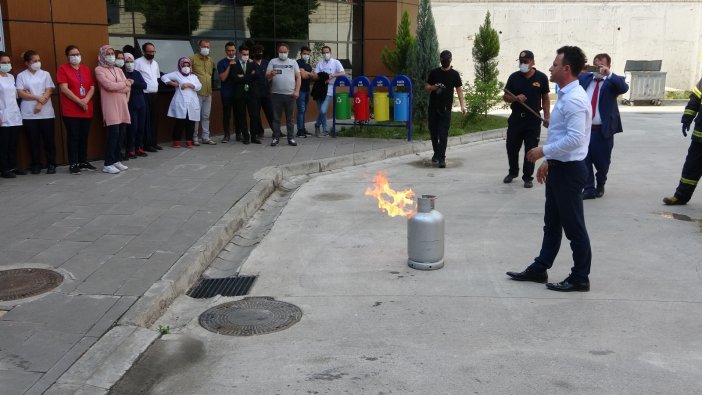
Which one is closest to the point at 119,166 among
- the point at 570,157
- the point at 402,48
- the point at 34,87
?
the point at 34,87

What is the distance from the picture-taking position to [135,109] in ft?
36.8

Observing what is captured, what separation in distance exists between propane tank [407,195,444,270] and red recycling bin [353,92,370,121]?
324 inches

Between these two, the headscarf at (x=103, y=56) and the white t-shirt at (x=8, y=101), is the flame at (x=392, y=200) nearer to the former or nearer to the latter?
the headscarf at (x=103, y=56)

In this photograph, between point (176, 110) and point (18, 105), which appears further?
point (176, 110)

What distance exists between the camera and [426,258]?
20.5 feet

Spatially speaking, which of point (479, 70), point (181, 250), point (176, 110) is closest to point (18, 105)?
point (176, 110)

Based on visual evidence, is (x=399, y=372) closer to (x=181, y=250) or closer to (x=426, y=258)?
(x=426, y=258)

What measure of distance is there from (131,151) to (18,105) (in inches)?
81.8

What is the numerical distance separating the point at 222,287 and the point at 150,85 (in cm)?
655

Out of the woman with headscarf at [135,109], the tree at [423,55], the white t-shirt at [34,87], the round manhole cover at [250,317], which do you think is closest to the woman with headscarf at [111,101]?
the woman with headscarf at [135,109]

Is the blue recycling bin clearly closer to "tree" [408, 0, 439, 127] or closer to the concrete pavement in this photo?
"tree" [408, 0, 439, 127]

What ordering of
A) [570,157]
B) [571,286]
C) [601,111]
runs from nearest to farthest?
[570,157] → [571,286] → [601,111]

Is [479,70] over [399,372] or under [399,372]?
over

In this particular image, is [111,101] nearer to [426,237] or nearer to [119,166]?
[119,166]
